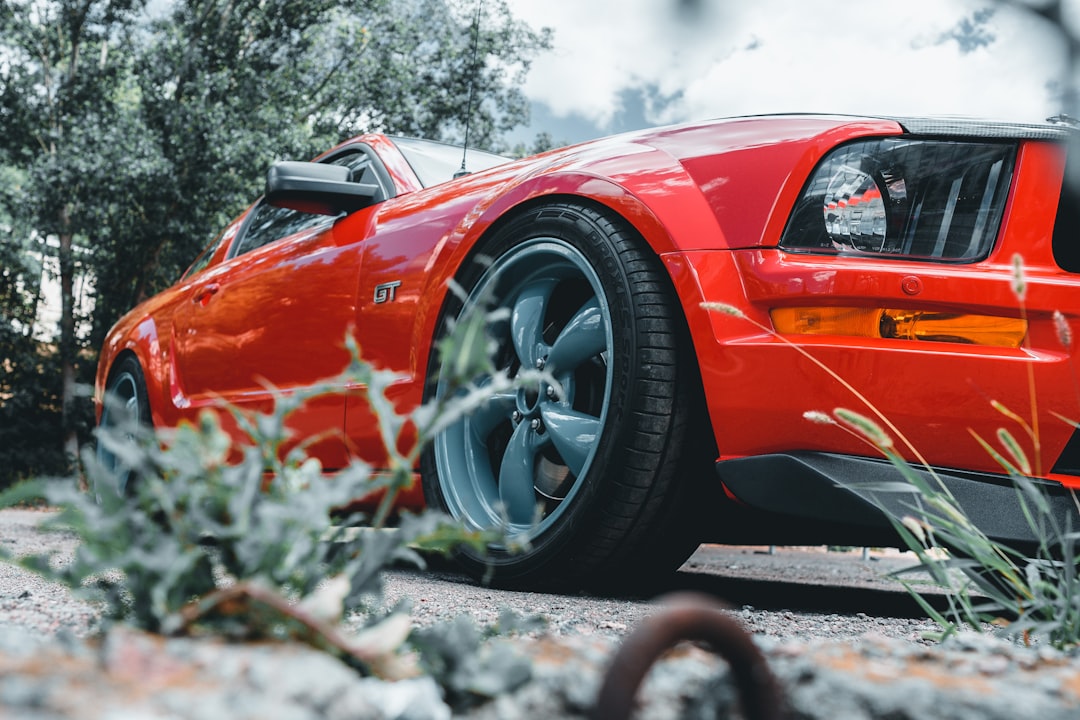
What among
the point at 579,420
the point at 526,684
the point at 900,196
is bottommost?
the point at 526,684

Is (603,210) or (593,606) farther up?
(603,210)

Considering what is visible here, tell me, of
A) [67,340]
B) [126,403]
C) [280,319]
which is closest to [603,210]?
[280,319]

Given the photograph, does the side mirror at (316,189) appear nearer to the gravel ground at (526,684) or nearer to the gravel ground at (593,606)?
the gravel ground at (593,606)

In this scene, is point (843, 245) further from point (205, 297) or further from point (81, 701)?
point (205, 297)

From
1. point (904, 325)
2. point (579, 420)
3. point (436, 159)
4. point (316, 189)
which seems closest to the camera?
point (904, 325)

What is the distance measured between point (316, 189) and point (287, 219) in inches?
32.5

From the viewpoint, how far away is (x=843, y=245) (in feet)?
6.68

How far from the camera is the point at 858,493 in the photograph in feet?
5.96

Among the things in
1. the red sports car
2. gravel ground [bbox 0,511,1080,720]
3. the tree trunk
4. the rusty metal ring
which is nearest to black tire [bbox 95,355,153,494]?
the red sports car

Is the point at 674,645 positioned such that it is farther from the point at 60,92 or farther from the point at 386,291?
the point at 60,92

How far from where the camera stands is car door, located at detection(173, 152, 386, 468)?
3.12 m

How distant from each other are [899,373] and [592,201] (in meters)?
0.85

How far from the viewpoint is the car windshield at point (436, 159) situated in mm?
3494

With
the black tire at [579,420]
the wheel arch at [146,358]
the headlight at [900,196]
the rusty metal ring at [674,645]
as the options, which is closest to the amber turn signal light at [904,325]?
the headlight at [900,196]
